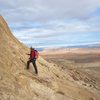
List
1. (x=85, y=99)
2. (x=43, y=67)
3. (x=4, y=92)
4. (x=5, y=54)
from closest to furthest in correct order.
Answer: (x=4, y=92), (x=5, y=54), (x=85, y=99), (x=43, y=67)

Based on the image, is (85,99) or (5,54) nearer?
(5,54)

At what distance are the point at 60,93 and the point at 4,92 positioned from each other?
426 centimetres

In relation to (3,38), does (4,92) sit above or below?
below

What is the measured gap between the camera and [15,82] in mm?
16953

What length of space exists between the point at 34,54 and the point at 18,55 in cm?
181

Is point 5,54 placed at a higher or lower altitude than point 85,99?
higher

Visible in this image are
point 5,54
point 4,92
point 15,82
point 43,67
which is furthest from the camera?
point 43,67

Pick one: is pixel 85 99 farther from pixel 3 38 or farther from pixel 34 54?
pixel 3 38

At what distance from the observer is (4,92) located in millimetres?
15797

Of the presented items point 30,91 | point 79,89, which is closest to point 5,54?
point 30,91

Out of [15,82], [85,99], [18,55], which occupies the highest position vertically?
[18,55]

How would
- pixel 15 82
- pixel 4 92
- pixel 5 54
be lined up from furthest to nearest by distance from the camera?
pixel 5 54 < pixel 15 82 < pixel 4 92

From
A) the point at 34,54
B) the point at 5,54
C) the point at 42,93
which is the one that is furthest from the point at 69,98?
the point at 5,54

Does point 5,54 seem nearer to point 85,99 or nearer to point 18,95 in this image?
point 18,95
